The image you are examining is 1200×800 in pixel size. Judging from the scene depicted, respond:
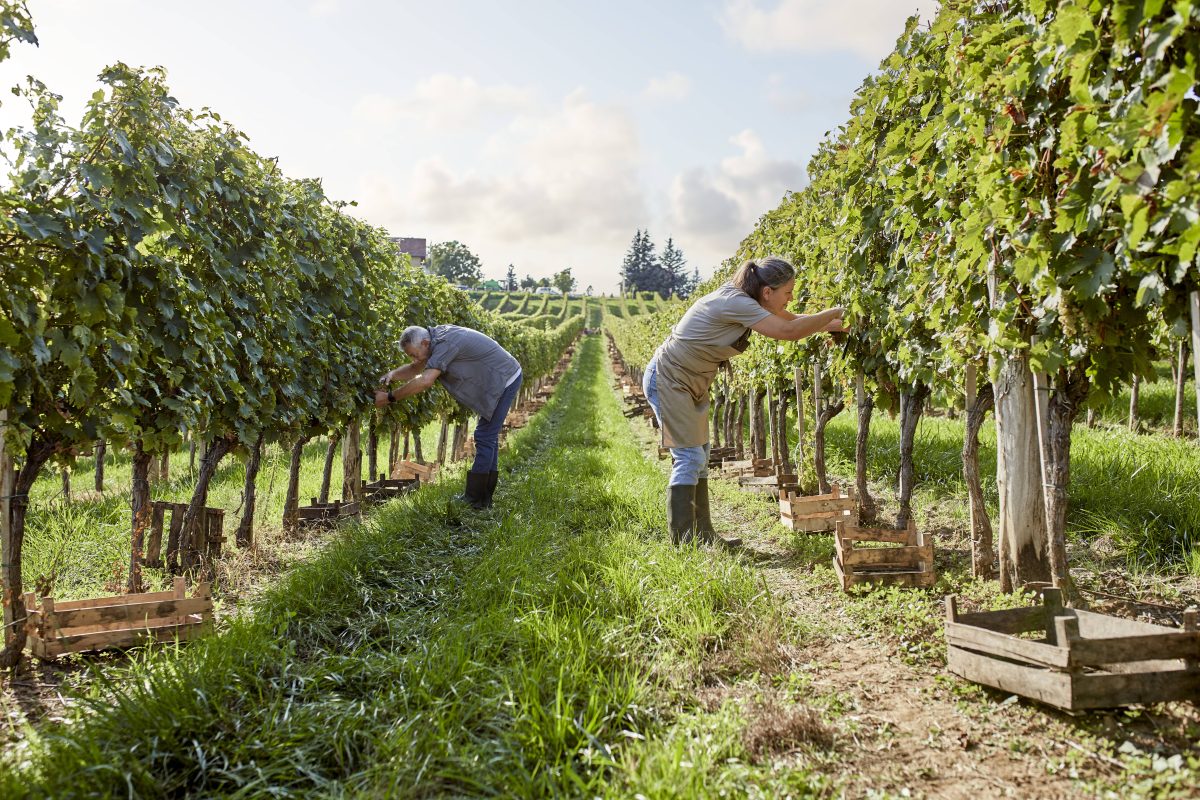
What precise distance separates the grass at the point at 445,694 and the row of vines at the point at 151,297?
1186mm

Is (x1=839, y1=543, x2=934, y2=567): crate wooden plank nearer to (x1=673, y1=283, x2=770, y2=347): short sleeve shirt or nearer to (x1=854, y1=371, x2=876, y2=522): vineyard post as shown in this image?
(x1=673, y1=283, x2=770, y2=347): short sleeve shirt

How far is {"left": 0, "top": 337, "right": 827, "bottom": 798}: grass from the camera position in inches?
82.3

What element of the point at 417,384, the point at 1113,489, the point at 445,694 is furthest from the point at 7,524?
the point at 1113,489

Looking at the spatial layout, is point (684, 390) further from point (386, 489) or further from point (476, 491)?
point (386, 489)

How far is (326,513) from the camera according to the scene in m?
6.95

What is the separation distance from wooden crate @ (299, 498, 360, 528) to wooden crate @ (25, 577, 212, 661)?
11.0 feet

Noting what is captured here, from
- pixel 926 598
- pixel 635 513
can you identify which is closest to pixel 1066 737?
pixel 926 598

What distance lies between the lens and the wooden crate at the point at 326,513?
6891 mm

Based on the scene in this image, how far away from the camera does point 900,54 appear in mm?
4527

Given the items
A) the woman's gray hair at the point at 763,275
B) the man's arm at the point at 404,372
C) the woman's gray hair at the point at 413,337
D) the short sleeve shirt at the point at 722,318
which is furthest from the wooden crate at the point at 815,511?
the man's arm at the point at 404,372

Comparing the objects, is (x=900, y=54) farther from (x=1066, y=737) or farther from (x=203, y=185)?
(x=203, y=185)

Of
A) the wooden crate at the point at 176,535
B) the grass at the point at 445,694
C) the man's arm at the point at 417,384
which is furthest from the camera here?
the man's arm at the point at 417,384

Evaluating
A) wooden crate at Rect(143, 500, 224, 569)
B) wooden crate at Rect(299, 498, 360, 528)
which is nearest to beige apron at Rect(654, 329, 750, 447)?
wooden crate at Rect(143, 500, 224, 569)

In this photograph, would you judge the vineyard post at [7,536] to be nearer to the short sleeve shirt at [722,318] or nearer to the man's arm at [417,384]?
the man's arm at [417,384]
